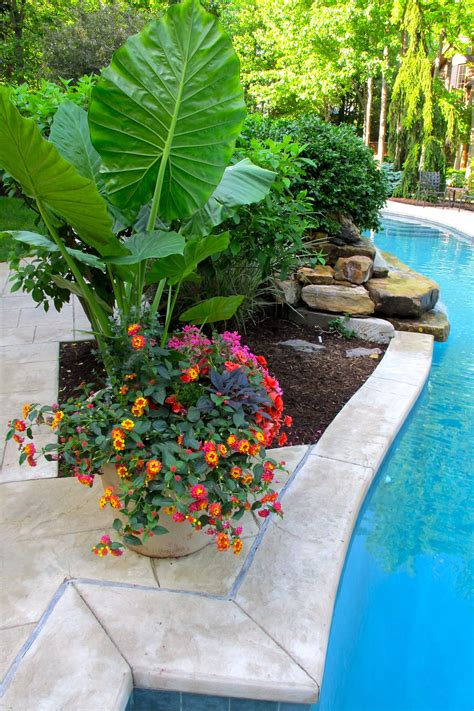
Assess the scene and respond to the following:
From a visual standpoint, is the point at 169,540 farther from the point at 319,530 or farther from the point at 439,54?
the point at 439,54

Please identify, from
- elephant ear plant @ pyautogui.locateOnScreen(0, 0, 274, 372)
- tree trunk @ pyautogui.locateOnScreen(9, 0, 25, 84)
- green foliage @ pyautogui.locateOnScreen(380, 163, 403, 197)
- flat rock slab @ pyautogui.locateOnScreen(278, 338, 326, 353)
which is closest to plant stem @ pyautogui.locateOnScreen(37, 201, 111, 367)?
elephant ear plant @ pyautogui.locateOnScreen(0, 0, 274, 372)

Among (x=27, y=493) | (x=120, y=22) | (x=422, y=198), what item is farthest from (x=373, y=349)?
(x=422, y=198)

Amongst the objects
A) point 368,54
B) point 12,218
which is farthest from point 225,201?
point 368,54

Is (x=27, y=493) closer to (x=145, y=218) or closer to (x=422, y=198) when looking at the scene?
(x=145, y=218)

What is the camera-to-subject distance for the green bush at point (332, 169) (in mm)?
5281

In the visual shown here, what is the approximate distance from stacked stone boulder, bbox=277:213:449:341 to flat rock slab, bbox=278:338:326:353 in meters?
0.47

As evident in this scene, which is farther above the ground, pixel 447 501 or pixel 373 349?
pixel 373 349

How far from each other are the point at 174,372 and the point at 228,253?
1.82 m

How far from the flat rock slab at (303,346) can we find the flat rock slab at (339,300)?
58 cm

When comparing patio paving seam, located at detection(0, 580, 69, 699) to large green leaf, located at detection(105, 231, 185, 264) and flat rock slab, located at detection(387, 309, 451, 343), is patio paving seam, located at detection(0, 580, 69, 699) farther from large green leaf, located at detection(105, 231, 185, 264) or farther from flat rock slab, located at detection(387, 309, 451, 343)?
flat rock slab, located at detection(387, 309, 451, 343)

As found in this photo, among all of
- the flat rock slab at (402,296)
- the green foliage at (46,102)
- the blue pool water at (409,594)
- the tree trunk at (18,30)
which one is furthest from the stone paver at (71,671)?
the tree trunk at (18,30)

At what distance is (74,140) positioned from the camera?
2.54 meters

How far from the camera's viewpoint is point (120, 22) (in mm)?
12633

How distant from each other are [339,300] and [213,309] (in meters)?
2.67
